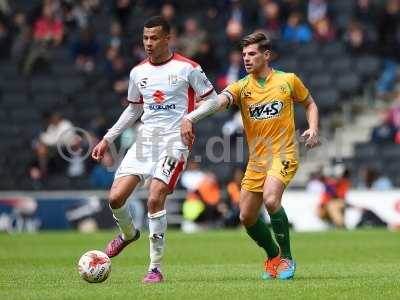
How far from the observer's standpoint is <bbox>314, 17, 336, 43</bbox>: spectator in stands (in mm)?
27719

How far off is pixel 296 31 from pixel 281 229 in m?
17.2

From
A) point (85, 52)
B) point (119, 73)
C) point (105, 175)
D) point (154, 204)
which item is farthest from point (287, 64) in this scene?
point (154, 204)

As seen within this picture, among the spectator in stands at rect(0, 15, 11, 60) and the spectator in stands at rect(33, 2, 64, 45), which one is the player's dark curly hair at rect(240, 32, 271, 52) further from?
the spectator in stands at rect(0, 15, 11, 60)

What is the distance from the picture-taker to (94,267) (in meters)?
10.7

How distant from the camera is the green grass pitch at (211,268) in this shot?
9.69m

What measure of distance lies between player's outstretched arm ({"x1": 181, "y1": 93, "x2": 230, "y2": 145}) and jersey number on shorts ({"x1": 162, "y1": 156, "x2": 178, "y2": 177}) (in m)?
0.36

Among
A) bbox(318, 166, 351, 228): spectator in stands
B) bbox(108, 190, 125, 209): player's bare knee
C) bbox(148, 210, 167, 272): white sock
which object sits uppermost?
bbox(108, 190, 125, 209): player's bare knee

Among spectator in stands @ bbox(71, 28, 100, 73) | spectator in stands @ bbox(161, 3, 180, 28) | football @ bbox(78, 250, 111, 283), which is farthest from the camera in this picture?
spectator in stands @ bbox(71, 28, 100, 73)

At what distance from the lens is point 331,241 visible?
19000mm

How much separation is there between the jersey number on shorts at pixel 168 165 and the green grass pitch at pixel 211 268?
3.61 feet

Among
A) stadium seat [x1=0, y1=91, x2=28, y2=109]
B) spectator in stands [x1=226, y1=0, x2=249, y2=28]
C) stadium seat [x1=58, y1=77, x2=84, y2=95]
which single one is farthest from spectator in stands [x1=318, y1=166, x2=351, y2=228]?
stadium seat [x1=0, y1=91, x2=28, y2=109]

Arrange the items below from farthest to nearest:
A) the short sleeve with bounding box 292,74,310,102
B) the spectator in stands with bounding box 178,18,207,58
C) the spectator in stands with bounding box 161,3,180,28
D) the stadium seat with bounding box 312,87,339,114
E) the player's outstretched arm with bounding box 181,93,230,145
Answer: the spectator in stands with bounding box 161,3,180,28
the spectator in stands with bounding box 178,18,207,58
the stadium seat with bounding box 312,87,339,114
the short sleeve with bounding box 292,74,310,102
the player's outstretched arm with bounding box 181,93,230,145

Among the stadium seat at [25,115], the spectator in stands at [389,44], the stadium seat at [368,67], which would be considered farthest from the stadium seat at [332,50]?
the stadium seat at [25,115]

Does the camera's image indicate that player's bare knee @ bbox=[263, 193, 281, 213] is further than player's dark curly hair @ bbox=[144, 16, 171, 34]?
No
